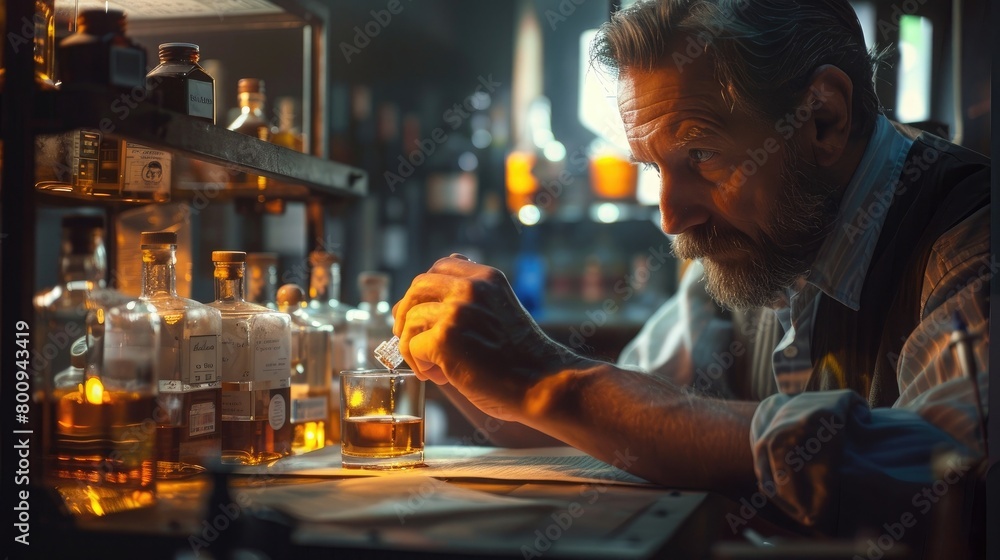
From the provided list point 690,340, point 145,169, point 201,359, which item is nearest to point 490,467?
point 201,359

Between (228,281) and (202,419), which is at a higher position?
(228,281)

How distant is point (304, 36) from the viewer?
1.63 m

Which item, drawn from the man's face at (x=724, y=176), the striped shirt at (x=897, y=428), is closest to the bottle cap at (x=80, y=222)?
the man's face at (x=724, y=176)

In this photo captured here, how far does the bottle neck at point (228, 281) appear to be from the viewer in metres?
1.16

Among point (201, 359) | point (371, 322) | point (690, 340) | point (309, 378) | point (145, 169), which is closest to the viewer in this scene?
point (201, 359)

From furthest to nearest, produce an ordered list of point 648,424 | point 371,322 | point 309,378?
1. point 371,322
2. point 309,378
3. point 648,424

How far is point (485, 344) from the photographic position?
3.41 ft

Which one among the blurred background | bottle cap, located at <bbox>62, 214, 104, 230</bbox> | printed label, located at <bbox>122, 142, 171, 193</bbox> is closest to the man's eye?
printed label, located at <bbox>122, 142, 171, 193</bbox>

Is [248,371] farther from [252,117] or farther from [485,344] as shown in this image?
[252,117]

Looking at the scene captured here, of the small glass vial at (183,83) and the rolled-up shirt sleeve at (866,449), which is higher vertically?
the small glass vial at (183,83)

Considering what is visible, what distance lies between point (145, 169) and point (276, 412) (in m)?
0.36

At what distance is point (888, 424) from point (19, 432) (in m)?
0.81

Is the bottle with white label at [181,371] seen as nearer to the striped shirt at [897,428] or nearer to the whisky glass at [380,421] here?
the whisky glass at [380,421]

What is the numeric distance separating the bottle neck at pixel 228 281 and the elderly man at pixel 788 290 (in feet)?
0.74
